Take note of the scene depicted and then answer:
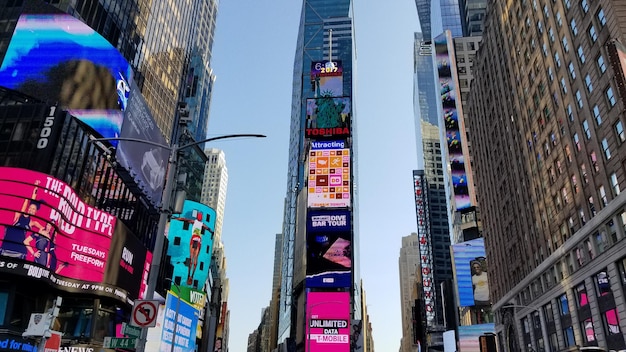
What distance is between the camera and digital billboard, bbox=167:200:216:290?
77812 mm

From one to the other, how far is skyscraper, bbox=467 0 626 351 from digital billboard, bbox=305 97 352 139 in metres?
31.0

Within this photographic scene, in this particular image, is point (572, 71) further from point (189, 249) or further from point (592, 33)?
point (189, 249)

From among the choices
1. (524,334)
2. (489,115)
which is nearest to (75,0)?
(489,115)

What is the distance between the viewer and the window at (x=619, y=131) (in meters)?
42.7

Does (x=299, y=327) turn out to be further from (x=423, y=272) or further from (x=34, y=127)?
(x=34, y=127)

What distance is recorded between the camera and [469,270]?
121 m

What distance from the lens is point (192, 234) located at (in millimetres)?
80250

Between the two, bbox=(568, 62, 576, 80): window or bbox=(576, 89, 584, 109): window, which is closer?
bbox=(576, 89, 584, 109): window

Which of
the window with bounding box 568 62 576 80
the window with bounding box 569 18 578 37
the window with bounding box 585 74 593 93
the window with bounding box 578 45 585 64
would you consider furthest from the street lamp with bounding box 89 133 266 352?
the window with bounding box 568 62 576 80

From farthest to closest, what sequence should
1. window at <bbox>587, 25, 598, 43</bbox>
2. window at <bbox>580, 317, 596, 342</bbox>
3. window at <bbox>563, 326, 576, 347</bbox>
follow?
window at <bbox>563, 326, 576, 347</bbox> < window at <bbox>580, 317, 596, 342</bbox> < window at <bbox>587, 25, 598, 43</bbox>

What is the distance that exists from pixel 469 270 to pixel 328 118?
5025cm

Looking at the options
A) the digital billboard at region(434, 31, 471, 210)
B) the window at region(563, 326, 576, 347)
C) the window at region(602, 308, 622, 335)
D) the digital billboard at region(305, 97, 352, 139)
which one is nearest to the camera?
the window at region(602, 308, 622, 335)

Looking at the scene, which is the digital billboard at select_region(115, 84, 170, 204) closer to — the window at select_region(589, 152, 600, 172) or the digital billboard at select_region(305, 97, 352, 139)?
the window at select_region(589, 152, 600, 172)

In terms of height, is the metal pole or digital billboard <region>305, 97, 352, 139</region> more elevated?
digital billboard <region>305, 97, 352, 139</region>
